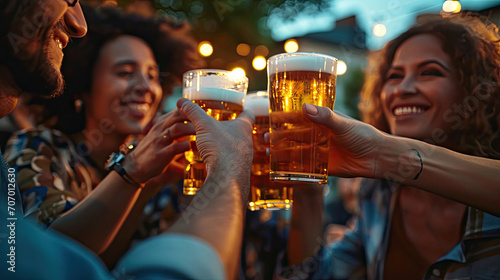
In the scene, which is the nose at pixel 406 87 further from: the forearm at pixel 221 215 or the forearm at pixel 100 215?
the forearm at pixel 100 215

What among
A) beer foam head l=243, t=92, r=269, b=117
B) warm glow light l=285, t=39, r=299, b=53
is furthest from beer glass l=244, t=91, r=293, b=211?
warm glow light l=285, t=39, r=299, b=53

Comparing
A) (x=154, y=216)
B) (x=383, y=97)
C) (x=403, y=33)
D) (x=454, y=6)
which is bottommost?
(x=154, y=216)

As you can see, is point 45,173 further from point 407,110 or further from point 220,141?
point 407,110

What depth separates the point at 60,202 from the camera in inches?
63.9

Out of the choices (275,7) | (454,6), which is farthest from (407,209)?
(275,7)

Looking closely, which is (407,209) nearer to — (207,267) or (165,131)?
(165,131)

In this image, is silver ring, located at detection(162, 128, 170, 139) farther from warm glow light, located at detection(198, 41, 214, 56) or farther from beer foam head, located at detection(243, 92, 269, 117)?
warm glow light, located at detection(198, 41, 214, 56)

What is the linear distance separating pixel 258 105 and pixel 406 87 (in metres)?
0.88

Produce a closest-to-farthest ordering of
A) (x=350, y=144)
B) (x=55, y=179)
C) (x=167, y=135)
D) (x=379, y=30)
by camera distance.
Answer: (x=350, y=144) < (x=167, y=135) < (x=55, y=179) < (x=379, y=30)

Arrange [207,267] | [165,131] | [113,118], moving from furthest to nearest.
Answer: [113,118]
[165,131]
[207,267]

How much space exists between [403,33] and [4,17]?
6.62 ft

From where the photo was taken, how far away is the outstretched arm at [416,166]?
1.32m

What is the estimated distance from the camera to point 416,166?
4.45ft

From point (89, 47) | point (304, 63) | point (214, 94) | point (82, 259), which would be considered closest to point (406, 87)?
point (304, 63)
